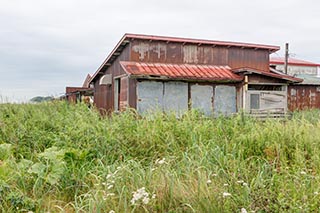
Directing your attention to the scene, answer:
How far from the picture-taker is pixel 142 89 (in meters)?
12.4

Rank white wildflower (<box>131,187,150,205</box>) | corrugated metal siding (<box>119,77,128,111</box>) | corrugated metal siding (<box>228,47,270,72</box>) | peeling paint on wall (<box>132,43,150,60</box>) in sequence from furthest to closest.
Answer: corrugated metal siding (<box>228,47,270,72</box>) < peeling paint on wall (<box>132,43,150,60</box>) < corrugated metal siding (<box>119,77,128,111</box>) < white wildflower (<box>131,187,150,205</box>)

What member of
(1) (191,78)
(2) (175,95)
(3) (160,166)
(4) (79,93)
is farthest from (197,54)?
(3) (160,166)

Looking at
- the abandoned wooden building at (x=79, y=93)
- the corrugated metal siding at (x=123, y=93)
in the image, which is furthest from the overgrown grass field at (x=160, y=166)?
the abandoned wooden building at (x=79, y=93)

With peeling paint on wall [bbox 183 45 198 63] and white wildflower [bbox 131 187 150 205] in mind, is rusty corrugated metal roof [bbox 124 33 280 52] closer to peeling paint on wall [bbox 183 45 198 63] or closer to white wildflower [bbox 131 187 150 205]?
peeling paint on wall [bbox 183 45 198 63]

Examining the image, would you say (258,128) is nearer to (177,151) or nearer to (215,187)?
(177,151)

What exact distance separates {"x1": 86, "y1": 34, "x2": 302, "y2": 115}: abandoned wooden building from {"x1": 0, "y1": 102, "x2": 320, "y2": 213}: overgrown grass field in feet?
20.9

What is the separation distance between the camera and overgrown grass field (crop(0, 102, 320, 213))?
281 centimetres

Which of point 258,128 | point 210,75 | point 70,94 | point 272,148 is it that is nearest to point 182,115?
point 258,128

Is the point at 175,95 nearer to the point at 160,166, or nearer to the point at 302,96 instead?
the point at 160,166

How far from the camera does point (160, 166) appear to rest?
348 centimetres

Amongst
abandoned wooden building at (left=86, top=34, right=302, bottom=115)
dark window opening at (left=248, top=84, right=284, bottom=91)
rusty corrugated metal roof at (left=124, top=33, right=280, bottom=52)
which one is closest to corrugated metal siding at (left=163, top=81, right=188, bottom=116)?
abandoned wooden building at (left=86, top=34, right=302, bottom=115)

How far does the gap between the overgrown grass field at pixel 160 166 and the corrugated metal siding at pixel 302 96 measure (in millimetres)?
16028

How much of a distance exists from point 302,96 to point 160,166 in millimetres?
19822

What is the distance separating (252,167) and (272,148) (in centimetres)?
86
